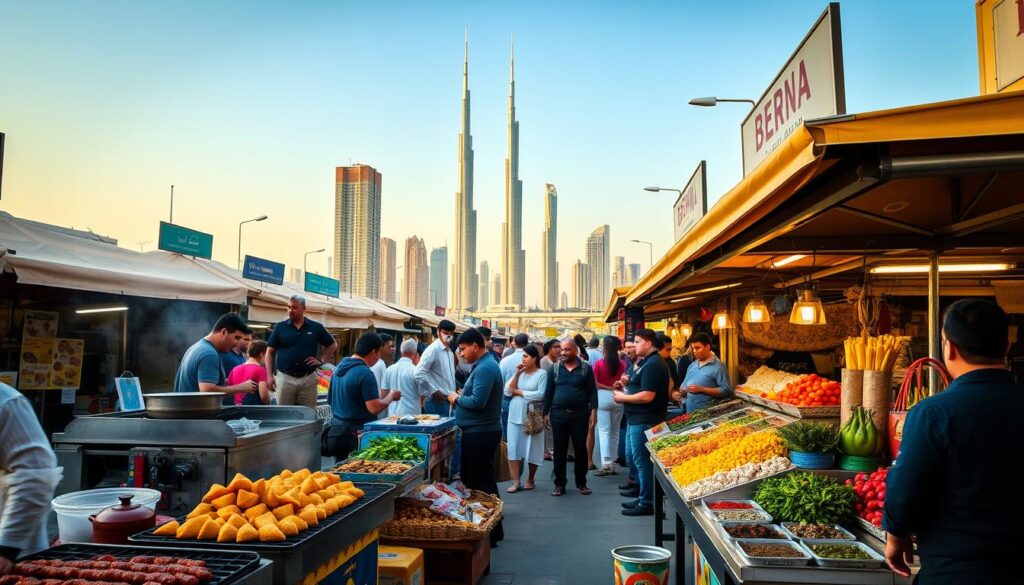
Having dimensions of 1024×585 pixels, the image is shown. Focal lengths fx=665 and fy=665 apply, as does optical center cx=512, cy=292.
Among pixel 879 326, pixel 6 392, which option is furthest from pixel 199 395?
pixel 879 326

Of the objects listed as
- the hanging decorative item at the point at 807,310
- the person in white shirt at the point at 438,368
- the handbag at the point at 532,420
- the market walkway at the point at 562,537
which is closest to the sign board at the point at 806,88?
the hanging decorative item at the point at 807,310

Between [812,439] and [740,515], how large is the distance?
845 millimetres

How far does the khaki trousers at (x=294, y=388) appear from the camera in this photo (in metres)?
7.58

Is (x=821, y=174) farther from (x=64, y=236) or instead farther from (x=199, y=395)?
(x=64, y=236)

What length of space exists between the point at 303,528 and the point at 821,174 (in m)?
2.69

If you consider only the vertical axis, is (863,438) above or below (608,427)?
above

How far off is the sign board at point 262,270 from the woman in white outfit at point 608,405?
22.7ft

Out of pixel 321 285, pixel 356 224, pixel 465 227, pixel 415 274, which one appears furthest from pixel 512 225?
pixel 321 285

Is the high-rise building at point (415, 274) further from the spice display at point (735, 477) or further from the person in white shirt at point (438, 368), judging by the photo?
the spice display at point (735, 477)

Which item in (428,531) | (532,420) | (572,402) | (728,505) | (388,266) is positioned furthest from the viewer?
(388,266)

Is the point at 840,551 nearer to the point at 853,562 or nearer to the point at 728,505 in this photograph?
the point at 853,562

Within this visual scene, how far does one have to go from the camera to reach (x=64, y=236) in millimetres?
8047

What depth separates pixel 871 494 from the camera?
3611 mm

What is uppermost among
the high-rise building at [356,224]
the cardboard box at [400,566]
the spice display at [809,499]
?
the high-rise building at [356,224]
